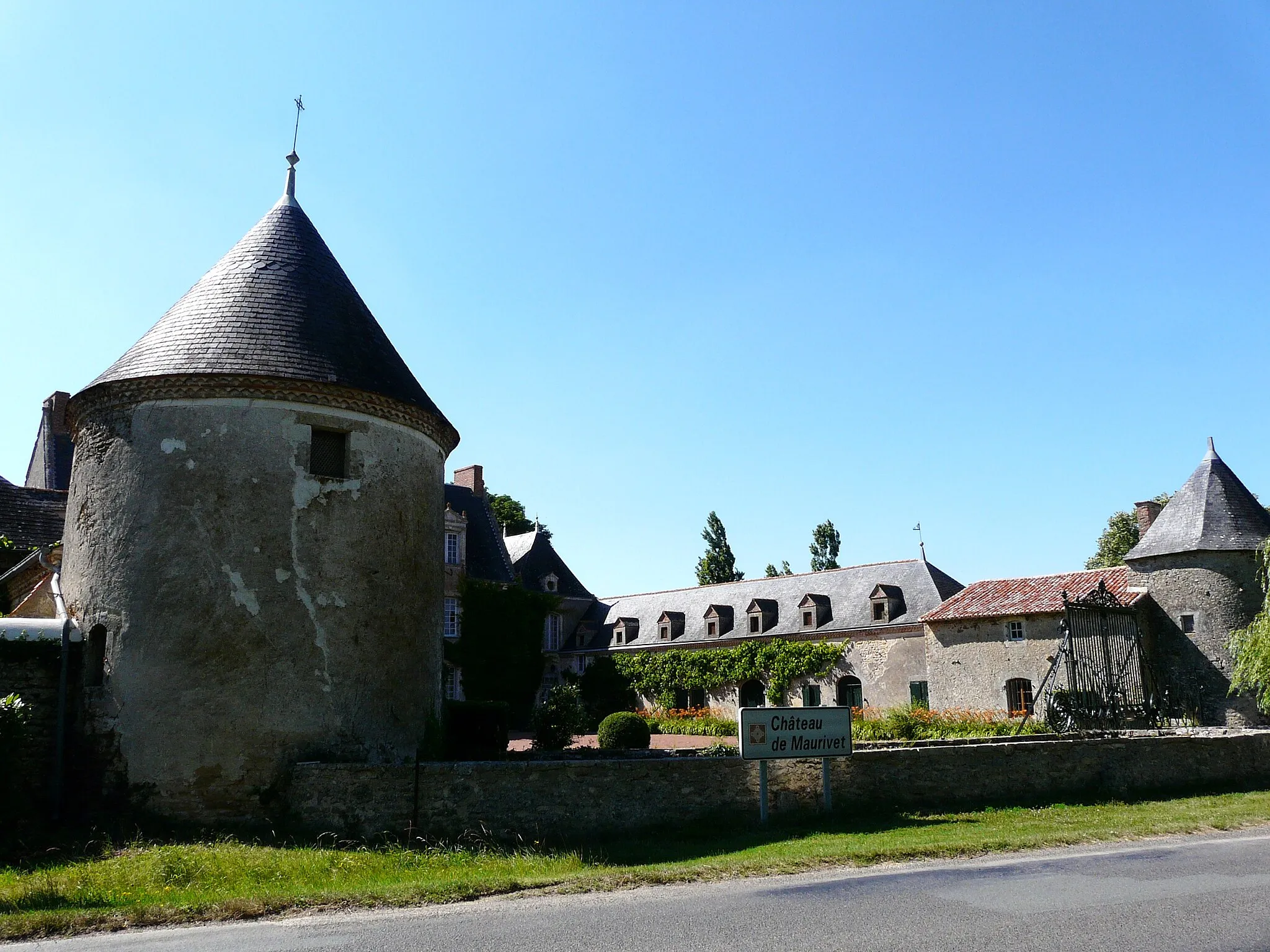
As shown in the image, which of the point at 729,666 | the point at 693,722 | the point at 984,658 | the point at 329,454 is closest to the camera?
the point at 329,454

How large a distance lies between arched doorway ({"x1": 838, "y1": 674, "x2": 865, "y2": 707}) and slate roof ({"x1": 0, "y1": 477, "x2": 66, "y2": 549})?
26.2 metres

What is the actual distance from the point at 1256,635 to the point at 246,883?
18.7m

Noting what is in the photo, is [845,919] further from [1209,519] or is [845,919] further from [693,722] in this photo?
[693,722]

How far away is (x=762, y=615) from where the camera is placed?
37.9 m

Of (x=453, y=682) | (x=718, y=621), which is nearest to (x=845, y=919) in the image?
(x=453, y=682)

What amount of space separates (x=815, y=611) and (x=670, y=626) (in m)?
6.97

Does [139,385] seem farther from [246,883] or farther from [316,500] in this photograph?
[246,883]

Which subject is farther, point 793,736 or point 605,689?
point 605,689

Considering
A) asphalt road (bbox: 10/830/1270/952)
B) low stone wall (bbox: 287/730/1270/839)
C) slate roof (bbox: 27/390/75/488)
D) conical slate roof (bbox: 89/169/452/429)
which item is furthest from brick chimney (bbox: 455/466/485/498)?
asphalt road (bbox: 10/830/1270/952)

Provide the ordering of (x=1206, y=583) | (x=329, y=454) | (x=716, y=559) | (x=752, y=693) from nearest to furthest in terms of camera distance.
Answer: (x=329, y=454) < (x=1206, y=583) < (x=752, y=693) < (x=716, y=559)

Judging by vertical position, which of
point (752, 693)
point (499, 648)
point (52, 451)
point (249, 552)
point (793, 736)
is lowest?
point (752, 693)

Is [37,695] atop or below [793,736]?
atop

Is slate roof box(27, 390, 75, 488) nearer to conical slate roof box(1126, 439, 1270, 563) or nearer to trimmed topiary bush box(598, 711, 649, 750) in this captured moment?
trimmed topiary bush box(598, 711, 649, 750)

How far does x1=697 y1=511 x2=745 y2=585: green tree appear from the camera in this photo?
2251 inches
